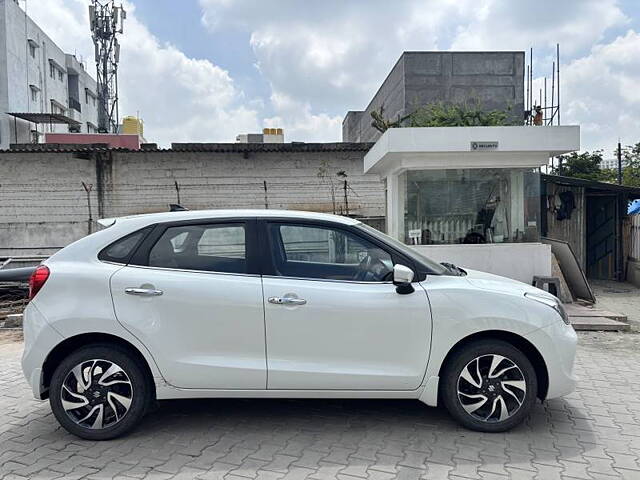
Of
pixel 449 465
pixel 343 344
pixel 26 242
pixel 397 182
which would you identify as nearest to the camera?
pixel 449 465

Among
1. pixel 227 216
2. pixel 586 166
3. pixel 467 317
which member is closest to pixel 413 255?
pixel 467 317

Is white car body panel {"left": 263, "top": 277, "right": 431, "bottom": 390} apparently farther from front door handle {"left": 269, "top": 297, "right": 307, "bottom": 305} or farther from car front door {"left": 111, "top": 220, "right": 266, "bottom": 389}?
car front door {"left": 111, "top": 220, "right": 266, "bottom": 389}

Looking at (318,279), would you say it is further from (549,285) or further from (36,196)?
(36,196)

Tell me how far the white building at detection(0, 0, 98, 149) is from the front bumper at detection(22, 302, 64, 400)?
24.8 meters

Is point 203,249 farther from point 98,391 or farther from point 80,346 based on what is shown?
point 98,391

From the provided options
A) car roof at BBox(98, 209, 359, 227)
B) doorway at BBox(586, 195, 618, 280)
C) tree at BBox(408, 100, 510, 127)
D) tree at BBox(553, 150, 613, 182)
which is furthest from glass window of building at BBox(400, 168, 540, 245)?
tree at BBox(553, 150, 613, 182)

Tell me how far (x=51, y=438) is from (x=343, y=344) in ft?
7.61

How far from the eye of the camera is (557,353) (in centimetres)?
396

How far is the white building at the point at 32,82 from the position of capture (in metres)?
29.4

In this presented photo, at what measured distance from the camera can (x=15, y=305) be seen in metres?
10.6

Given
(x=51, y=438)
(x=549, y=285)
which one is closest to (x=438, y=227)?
(x=549, y=285)

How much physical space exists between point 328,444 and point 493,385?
4.24 ft

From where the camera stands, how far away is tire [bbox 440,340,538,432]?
3.93 m

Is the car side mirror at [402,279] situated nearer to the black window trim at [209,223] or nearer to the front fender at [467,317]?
the front fender at [467,317]
